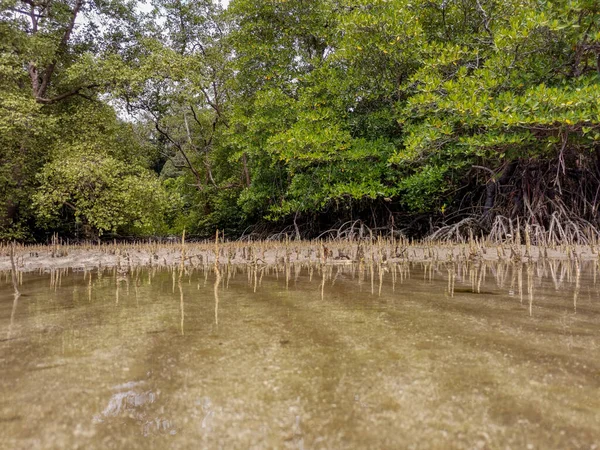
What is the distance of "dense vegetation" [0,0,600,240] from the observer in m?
6.60

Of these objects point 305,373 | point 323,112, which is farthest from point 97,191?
point 305,373

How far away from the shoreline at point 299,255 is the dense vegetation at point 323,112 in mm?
1565

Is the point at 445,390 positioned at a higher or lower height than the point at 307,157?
lower

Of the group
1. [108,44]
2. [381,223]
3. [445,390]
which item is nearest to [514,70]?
[381,223]

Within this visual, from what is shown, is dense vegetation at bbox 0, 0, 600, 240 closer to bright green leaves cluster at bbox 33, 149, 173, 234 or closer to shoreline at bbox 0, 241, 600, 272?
bright green leaves cluster at bbox 33, 149, 173, 234

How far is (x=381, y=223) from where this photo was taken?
34.8 feet

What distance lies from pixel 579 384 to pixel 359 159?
8269 millimetres

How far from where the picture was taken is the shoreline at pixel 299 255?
17.5 feet

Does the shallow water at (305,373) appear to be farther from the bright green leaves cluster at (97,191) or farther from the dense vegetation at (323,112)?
the bright green leaves cluster at (97,191)

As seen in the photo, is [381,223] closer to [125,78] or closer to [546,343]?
[125,78]

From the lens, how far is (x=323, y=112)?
916 centimetres

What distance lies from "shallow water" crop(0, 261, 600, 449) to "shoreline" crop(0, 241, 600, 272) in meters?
2.48

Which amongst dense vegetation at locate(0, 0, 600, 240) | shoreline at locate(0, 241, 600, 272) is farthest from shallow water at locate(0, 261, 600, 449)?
dense vegetation at locate(0, 0, 600, 240)

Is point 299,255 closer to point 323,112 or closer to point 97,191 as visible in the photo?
point 323,112
